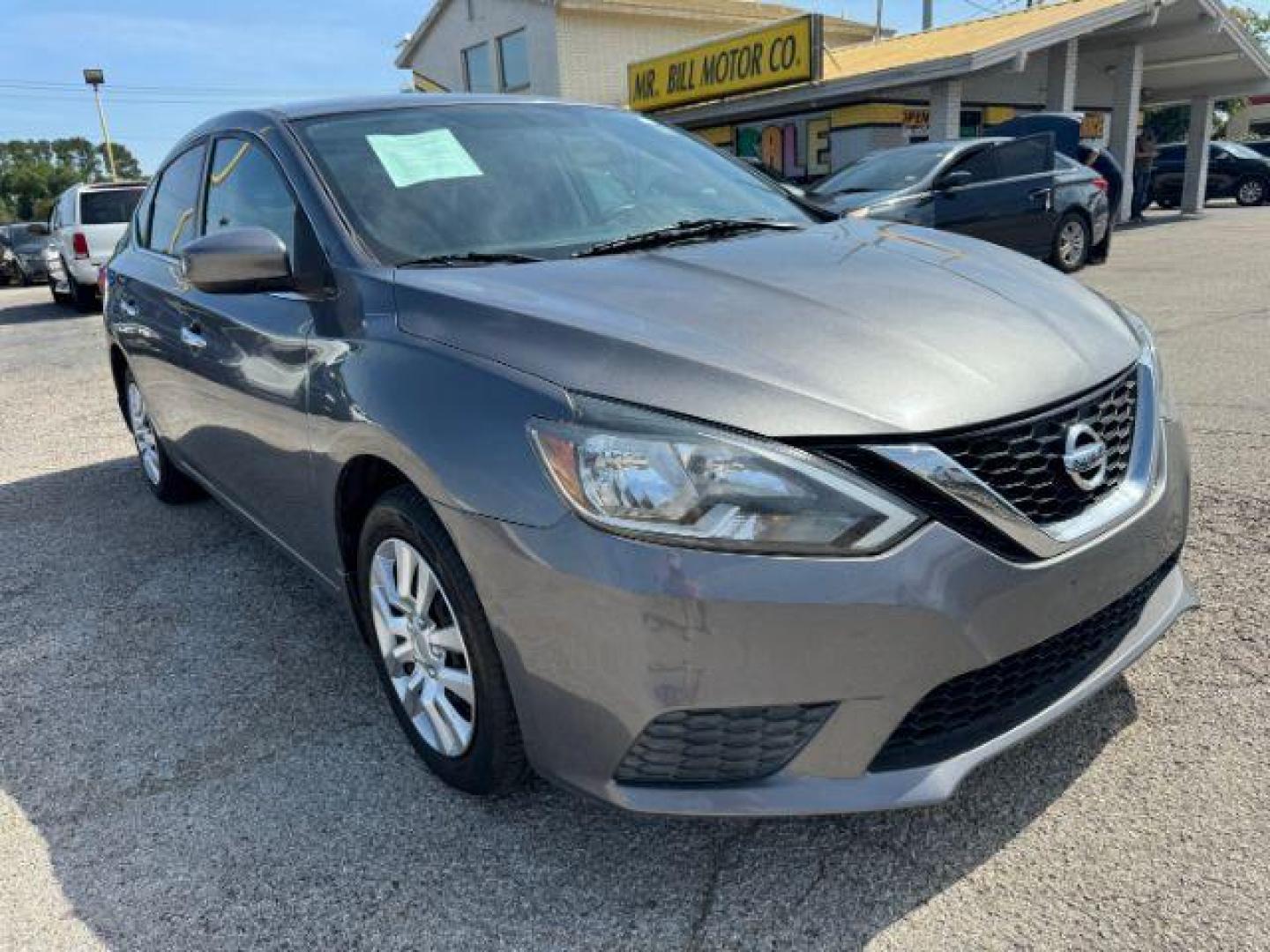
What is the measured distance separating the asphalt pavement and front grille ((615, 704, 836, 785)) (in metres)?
0.13

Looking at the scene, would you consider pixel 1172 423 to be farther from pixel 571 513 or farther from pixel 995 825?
pixel 571 513

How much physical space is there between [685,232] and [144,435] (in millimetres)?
3383

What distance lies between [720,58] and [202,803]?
19.1 meters

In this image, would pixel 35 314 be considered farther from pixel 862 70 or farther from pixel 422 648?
pixel 422 648

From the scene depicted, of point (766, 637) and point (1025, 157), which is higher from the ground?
point (1025, 157)

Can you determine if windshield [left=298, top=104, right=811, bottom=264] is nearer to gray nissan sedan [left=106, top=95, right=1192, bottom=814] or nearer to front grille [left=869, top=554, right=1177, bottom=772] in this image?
gray nissan sedan [left=106, top=95, right=1192, bottom=814]

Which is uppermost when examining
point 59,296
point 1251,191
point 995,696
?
point 995,696

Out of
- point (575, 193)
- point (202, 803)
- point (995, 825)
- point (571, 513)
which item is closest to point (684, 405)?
point (571, 513)

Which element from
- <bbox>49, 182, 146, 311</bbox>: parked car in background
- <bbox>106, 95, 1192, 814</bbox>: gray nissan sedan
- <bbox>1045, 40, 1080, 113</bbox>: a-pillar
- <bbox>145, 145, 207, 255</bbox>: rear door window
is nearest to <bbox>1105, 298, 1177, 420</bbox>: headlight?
<bbox>106, 95, 1192, 814</bbox>: gray nissan sedan

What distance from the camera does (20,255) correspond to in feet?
71.7

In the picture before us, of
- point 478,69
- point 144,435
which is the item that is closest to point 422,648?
point 144,435

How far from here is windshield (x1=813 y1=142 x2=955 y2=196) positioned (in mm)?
9438

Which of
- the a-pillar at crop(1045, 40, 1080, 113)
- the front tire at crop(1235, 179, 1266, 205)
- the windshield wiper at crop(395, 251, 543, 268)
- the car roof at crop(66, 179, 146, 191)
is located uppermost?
the a-pillar at crop(1045, 40, 1080, 113)

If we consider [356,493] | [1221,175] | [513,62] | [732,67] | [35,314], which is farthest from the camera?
[513,62]
